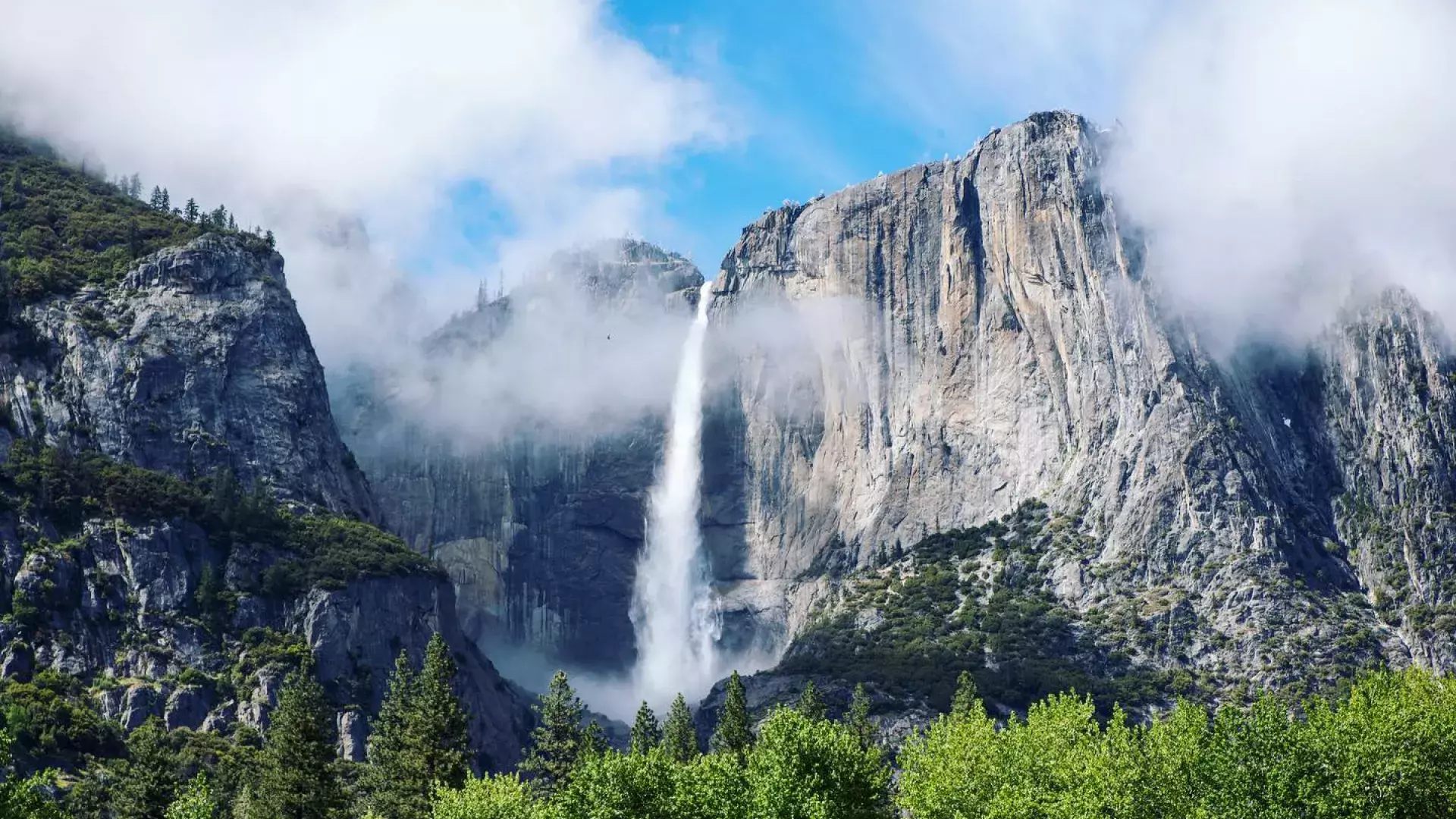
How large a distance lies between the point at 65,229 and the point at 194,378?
2680 centimetres

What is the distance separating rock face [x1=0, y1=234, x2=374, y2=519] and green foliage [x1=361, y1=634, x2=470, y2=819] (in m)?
60.9

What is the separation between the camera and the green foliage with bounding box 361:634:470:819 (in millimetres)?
98625

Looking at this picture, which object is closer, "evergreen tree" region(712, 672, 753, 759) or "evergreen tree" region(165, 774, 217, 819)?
"evergreen tree" region(165, 774, 217, 819)

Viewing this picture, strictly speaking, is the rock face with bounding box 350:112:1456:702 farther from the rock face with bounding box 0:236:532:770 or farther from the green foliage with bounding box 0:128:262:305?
the green foliage with bounding box 0:128:262:305

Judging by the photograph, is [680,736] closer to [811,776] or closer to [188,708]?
[188,708]

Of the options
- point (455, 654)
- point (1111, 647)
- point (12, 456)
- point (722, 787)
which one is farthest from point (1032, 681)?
point (12, 456)

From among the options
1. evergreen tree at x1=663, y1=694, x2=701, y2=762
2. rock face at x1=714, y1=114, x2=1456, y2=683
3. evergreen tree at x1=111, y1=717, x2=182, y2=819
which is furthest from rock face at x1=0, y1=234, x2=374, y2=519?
evergreen tree at x1=111, y1=717, x2=182, y2=819

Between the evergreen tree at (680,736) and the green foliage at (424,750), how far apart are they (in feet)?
50.7

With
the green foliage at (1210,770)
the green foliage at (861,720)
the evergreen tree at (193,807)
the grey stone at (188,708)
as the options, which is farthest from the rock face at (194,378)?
the green foliage at (1210,770)

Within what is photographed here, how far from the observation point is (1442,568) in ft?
517

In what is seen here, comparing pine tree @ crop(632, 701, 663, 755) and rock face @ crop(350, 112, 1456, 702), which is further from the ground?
rock face @ crop(350, 112, 1456, 702)

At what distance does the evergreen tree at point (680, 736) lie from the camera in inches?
4545

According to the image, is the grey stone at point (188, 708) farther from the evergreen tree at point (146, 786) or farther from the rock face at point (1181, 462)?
the rock face at point (1181, 462)

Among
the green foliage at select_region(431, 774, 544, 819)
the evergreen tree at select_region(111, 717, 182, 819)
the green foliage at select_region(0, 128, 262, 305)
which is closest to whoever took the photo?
the green foliage at select_region(431, 774, 544, 819)
